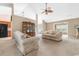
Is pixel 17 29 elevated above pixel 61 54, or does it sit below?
above

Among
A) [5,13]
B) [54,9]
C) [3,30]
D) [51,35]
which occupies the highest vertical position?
[54,9]

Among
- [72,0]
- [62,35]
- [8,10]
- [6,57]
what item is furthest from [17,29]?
[72,0]

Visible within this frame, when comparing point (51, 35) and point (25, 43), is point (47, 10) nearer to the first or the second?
point (51, 35)

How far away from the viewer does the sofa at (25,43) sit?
219 cm

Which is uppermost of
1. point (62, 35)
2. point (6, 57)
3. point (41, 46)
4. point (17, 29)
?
point (17, 29)

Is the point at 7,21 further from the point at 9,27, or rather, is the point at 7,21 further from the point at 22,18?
the point at 22,18

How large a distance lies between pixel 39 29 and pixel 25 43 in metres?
0.50

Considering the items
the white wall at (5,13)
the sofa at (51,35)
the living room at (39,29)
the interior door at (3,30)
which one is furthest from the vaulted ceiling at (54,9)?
the interior door at (3,30)

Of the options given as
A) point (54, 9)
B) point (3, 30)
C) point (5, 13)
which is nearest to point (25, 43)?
point (3, 30)

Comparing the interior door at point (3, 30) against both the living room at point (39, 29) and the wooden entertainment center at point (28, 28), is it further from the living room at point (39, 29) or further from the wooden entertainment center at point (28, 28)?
the wooden entertainment center at point (28, 28)

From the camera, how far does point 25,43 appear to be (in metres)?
2.21

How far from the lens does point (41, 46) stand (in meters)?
2.35

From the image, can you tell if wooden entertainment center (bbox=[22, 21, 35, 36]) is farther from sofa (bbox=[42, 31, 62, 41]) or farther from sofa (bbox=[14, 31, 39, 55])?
sofa (bbox=[42, 31, 62, 41])

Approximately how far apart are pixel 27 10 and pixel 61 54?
52.8 inches
